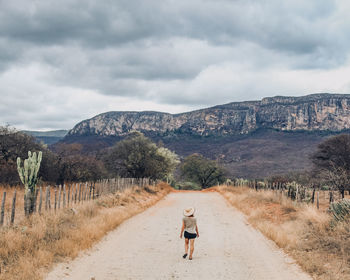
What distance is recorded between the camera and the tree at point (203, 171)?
66312 mm

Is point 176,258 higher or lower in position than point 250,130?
lower

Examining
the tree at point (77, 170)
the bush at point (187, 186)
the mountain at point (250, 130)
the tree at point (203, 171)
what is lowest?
the bush at point (187, 186)

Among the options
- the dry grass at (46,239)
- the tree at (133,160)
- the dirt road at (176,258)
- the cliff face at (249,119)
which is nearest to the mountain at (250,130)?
the cliff face at (249,119)

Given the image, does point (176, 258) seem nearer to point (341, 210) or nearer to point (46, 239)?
point (46, 239)

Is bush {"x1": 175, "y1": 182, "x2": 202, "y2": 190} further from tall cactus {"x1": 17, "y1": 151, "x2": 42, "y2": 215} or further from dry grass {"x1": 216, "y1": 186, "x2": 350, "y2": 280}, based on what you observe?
tall cactus {"x1": 17, "y1": 151, "x2": 42, "y2": 215}

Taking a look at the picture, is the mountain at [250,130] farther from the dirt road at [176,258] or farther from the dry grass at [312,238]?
the dirt road at [176,258]

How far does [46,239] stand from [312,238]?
821 cm

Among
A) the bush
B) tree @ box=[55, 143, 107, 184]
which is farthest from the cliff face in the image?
tree @ box=[55, 143, 107, 184]

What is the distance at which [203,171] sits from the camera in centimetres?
6694

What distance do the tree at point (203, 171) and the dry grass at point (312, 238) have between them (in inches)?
1943

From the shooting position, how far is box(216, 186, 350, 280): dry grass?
7.91 m

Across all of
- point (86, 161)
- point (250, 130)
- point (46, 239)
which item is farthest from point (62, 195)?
point (250, 130)

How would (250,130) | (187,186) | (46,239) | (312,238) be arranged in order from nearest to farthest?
(46,239)
(312,238)
(187,186)
(250,130)

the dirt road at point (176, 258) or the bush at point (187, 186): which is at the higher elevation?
the dirt road at point (176, 258)
